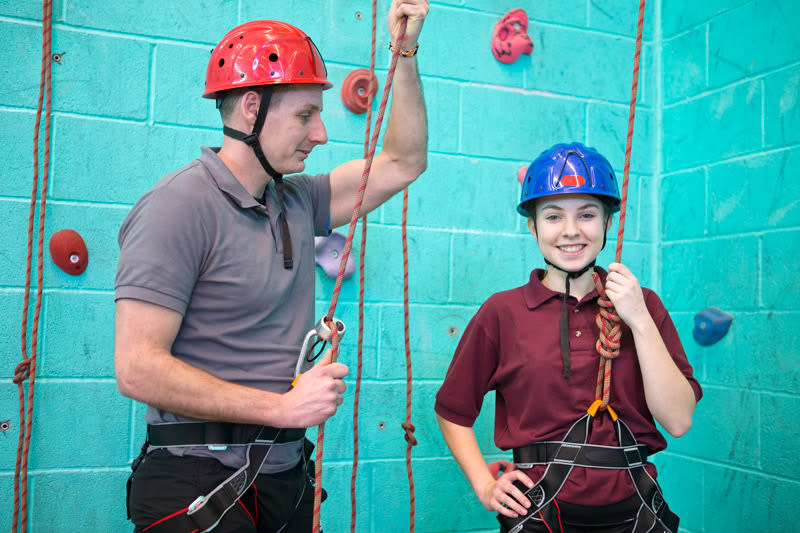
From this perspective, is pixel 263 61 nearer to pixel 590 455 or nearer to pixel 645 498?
pixel 590 455

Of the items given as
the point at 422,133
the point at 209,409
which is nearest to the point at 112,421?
the point at 209,409

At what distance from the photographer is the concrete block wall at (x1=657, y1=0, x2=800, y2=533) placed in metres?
2.35

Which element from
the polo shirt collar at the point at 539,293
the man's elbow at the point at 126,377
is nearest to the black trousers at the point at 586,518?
the polo shirt collar at the point at 539,293

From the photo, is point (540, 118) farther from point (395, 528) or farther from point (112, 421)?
point (112, 421)

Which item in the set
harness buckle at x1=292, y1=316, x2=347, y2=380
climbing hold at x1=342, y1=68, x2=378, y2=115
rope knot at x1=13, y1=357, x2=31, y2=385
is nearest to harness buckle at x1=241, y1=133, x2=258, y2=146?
harness buckle at x1=292, y1=316, x2=347, y2=380

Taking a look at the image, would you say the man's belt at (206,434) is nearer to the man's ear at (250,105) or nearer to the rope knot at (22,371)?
the man's ear at (250,105)

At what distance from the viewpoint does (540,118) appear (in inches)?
109

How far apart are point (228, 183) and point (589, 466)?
1023 millimetres

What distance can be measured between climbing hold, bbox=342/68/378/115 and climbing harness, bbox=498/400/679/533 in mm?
1394

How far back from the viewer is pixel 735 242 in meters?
2.55

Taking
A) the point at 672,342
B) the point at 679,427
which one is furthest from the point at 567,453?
the point at 672,342

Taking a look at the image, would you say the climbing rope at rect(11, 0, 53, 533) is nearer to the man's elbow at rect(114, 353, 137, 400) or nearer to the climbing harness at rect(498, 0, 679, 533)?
the man's elbow at rect(114, 353, 137, 400)

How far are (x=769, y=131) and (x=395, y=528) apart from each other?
193cm

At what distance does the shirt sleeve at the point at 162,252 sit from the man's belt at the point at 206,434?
10.0 inches
